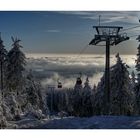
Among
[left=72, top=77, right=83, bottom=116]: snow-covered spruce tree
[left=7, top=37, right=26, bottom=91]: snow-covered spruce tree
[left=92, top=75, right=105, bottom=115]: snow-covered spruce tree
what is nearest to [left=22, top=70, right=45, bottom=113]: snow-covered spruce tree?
[left=7, top=37, right=26, bottom=91]: snow-covered spruce tree

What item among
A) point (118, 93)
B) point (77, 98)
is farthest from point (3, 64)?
→ point (118, 93)

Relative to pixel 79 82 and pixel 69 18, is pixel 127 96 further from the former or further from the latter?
pixel 69 18

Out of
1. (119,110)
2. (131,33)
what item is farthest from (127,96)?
(131,33)

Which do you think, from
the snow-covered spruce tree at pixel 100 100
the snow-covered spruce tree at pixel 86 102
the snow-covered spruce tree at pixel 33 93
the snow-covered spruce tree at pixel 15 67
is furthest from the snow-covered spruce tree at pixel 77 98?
the snow-covered spruce tree at pixel 15 67

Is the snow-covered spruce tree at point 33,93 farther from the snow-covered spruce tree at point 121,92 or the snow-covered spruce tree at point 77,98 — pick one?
the snow-covered spruce tree at point 121,92

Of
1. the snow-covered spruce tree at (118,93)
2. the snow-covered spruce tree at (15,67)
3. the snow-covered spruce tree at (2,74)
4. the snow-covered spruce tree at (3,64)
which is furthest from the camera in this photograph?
the snow-covered spruce tree at (118,93)

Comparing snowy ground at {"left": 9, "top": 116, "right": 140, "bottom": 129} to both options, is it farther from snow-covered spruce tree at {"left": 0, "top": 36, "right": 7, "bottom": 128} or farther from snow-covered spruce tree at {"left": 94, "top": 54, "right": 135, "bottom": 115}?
snow-covered spruce tree at {"left": 94, "top": 54, "right": 135, "bottom": 115}

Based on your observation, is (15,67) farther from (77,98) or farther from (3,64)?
(77,98)
